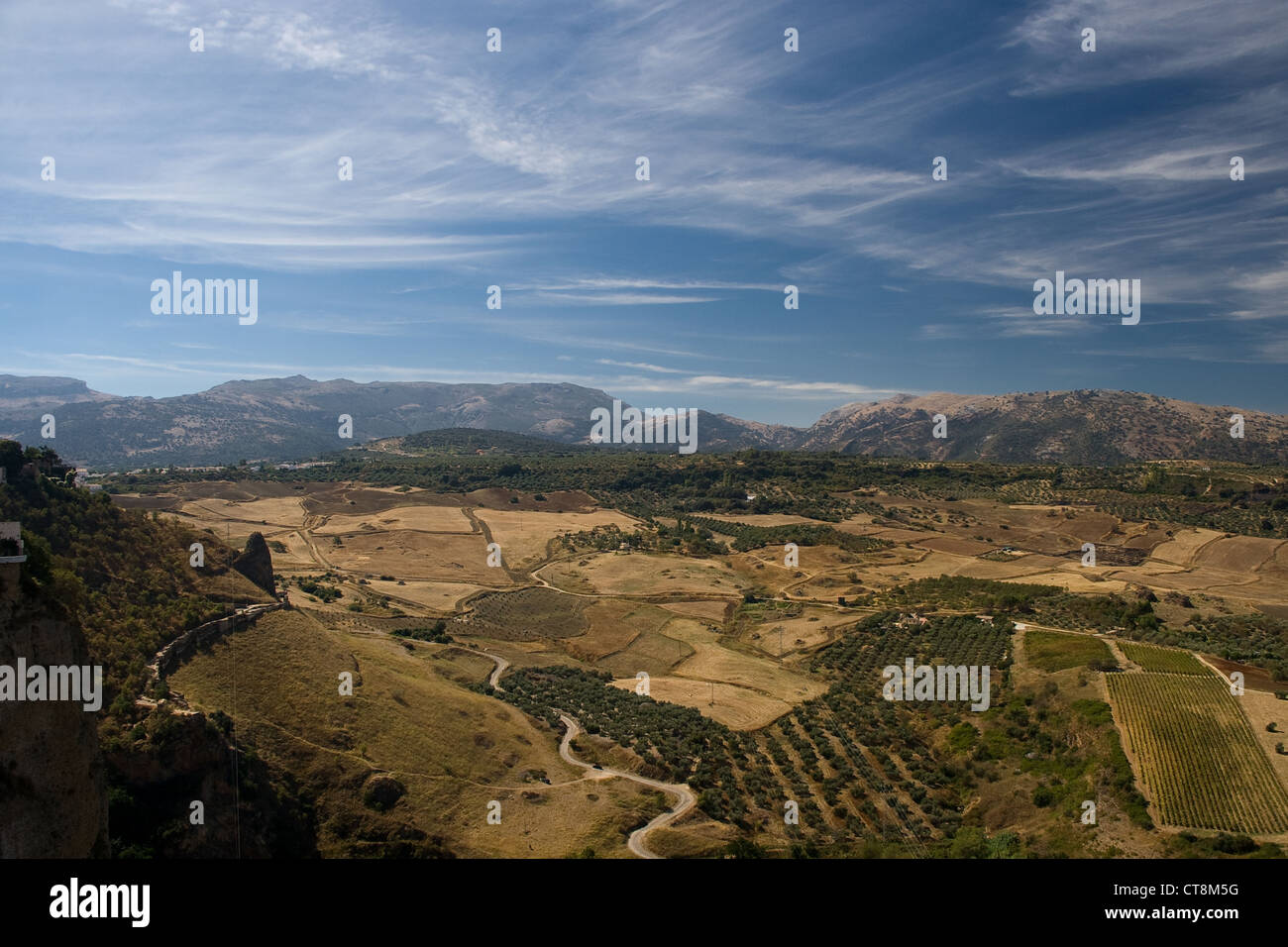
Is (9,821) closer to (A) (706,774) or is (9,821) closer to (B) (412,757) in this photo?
(B) (412,757)

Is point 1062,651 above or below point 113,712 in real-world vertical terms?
below

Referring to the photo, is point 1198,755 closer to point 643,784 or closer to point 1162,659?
point 1162,659

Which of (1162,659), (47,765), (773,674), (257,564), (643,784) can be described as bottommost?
(773,674)

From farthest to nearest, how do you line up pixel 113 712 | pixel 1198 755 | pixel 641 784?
pixel 641 784
pixel 1198 755
pixel 113 712

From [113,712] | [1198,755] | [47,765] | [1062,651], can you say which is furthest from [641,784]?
[1062,651]

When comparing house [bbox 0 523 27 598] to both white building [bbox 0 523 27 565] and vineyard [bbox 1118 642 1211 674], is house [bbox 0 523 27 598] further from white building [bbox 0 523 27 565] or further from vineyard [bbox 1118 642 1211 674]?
vineyard [bbox 1118 642 1211 674]

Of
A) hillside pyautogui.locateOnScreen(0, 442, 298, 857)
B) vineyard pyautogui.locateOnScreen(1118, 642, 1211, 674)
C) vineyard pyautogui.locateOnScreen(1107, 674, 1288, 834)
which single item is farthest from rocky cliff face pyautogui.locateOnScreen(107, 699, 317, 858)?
vineyard pyautogui.locateOnScreen(1118, 642, 1211, 674)

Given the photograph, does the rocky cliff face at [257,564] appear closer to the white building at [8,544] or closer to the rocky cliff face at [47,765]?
the rocky cliff face at [47,765]

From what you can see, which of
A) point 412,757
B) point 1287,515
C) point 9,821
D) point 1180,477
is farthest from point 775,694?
point 1180,477
